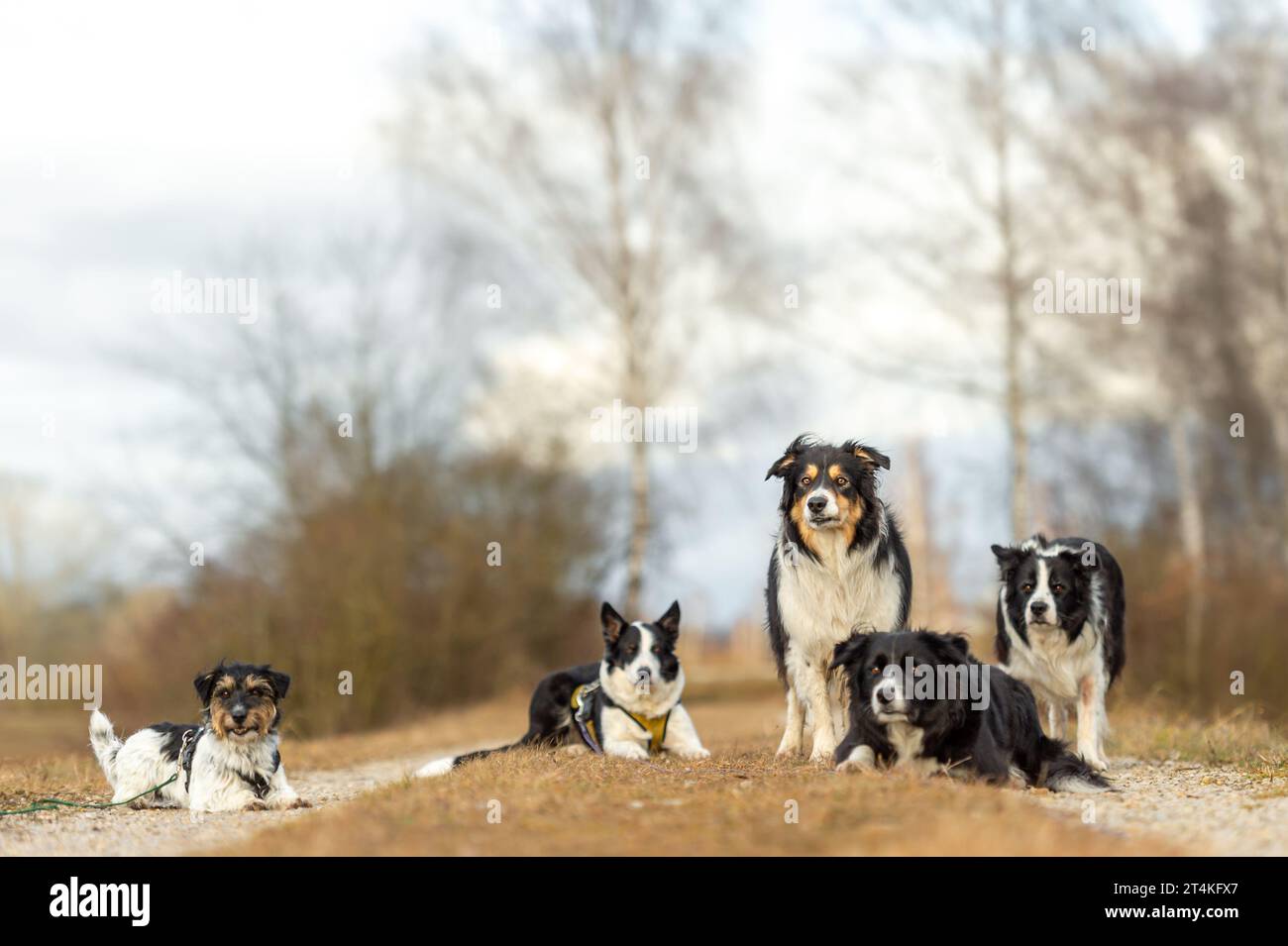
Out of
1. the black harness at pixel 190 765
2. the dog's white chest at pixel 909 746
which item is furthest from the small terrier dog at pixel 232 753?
the dog's white chest at pixel 909 746

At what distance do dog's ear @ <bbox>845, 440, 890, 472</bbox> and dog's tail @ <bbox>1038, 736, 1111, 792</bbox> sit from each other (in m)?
2.09

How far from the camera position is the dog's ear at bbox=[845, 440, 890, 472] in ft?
28.2

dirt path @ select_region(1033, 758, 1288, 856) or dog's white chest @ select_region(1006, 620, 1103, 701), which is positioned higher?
dog's white chest @ select_region(1006, 620, 1103, 701)

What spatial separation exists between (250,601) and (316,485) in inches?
125

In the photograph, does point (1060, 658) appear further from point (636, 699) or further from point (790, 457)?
point (636, 699)

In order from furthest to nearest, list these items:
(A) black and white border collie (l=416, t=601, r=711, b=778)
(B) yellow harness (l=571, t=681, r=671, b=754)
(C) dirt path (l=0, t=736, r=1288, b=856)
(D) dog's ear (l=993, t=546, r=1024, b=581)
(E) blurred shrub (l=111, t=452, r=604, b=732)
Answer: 1. (E) blurred shrub (l=111, t=452, r=604, b=732)
2. (B) yellow harness (l=571, t=681, r=671, b=754)
3. (A) black and white border collie (l=416, t=601, r=711, b=778)
4. (D) dog's ear (l=993, t=546, r=1024, b=581)
5. (C) dirt path (l=0, t=736, r=1288, b=856)

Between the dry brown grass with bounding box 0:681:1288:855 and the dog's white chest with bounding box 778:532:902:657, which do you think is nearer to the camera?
the dry brown grass with bounding box 0:681:1288:855

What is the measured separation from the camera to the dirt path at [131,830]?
6.46 meters

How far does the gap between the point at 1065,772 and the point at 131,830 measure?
5.61m

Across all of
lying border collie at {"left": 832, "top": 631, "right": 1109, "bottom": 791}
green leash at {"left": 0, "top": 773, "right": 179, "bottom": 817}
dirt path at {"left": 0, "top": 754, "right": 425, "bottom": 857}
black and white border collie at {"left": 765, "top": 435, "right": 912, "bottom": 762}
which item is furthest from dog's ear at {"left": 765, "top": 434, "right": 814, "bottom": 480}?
green leash at {"left": 0, "top": 773, "right": 179, "bottom": 817}

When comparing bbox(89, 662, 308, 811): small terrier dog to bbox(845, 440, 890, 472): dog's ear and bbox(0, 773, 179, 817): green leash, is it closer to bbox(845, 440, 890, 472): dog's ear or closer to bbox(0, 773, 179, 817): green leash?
bbox(0, 773, 179, 817): green leash

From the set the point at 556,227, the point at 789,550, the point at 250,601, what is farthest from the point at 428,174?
the point at 789,550

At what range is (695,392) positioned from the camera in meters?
22.4
